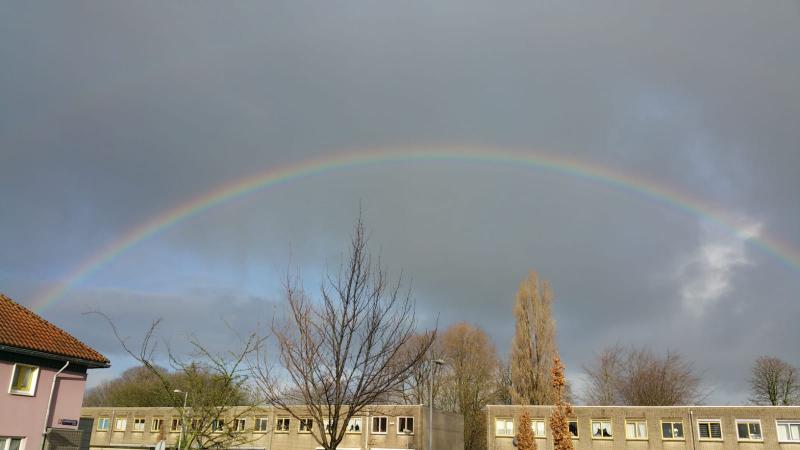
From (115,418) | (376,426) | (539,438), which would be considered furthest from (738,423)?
(115,418)

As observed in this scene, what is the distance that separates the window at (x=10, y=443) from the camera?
24.4 m

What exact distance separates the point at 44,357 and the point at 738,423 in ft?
130

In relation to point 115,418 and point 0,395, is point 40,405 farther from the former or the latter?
point 115,418

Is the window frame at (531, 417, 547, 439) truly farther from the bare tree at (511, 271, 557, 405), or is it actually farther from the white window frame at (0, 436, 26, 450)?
the white window frame at (0, 436, 26, 450)

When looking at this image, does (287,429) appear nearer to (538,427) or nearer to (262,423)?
(262,423)

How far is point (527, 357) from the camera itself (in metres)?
54.0

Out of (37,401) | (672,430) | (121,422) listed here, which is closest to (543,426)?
(672,430)

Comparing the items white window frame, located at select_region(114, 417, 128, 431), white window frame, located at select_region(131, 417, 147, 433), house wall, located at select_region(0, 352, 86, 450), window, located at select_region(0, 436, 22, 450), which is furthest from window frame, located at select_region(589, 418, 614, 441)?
white window frame, located at select_region(114, 417, 128, 431)

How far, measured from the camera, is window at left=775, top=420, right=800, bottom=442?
38.9 metres

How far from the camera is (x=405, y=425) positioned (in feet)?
147

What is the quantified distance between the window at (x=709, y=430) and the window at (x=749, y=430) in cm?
112

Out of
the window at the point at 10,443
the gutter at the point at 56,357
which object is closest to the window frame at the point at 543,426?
the gutter at the point at 56,357

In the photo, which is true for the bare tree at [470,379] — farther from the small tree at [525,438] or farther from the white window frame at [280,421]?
the small tree at [525,438]

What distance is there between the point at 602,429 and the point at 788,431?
11117mm
